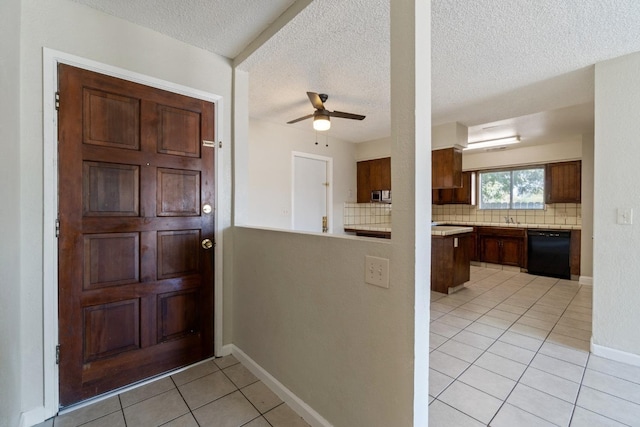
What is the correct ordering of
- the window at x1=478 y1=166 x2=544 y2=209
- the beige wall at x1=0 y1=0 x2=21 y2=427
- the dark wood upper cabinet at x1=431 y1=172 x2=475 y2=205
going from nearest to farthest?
the beige wall at x1=0 y1=0 x2=21 y2=427 → the window at x1=478 y1=166 x2=544 y2=209 → the dark wood upper cabinet at x1=431 y1=172 x2=475 y2=205

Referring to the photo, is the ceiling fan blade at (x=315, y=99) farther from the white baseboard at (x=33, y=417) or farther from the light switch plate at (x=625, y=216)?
the white baseboard at (x=33, y=417)

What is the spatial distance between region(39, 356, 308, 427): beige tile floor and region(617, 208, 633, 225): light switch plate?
2836 millimetres

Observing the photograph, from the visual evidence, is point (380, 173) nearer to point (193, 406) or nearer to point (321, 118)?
point (321, 118)

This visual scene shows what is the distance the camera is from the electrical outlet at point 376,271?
3.87ft

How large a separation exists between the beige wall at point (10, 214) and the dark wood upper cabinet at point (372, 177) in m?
4.43

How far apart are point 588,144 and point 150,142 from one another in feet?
20.0

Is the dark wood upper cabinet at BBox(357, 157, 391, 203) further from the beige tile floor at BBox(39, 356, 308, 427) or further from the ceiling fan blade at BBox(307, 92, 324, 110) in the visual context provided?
the beige tile floor at BBox(39, 356, 308, 427)

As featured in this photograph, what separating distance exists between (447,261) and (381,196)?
1714 millimetres

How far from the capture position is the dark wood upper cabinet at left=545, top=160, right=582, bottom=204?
4797 millimetres

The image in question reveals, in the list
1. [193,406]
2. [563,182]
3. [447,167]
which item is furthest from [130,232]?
[563,182]

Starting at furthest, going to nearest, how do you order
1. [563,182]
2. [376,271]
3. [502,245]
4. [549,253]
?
[502,245], [563,182], [549,253], [376,271]

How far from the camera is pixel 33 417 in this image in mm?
1549

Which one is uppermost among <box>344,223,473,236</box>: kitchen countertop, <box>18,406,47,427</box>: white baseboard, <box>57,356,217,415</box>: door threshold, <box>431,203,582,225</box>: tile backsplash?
<box>431,203,582,225</box>: tile backsplash

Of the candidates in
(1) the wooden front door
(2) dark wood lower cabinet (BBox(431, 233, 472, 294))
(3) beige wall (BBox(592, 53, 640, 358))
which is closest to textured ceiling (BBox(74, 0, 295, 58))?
(1) the wooden front door
